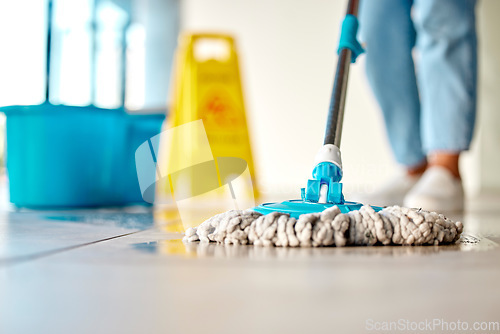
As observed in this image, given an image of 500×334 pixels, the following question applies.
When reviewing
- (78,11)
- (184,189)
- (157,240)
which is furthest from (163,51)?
(157,240)

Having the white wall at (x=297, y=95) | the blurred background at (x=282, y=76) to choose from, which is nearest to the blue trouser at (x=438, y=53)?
the blurred background at (x=282, y=76)

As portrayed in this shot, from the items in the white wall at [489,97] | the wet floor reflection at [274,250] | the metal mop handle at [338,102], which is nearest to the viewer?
the wet floor reflection at [274,250]

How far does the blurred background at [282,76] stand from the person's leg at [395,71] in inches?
67.8

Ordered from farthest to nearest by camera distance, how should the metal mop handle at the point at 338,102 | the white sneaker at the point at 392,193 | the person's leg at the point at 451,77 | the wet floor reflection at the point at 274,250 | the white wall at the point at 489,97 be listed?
the white wall at the point at 489,97 → the white sneaker at the point at 392,193 → the person's leg at the point at 451,77 → the metal mop handle at the point at 338,102 → the wet floor reflection at the point at 274,250

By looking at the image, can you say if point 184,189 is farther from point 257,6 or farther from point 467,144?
point 257,6

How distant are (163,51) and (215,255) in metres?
4.79

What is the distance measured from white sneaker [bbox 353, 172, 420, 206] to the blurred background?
5.68ft

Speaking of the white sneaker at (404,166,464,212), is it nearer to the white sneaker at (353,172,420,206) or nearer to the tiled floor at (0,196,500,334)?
the white sneaker at (353,172,420,206)

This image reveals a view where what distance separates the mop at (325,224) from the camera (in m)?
0.56

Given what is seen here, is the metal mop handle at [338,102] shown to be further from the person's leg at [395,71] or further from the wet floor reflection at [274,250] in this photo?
the person's leg at [395,71]

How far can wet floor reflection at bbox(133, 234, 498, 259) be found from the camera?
498mm

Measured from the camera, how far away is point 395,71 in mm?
1660

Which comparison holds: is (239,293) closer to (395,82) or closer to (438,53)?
(438,53)

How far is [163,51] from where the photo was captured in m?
5.07
